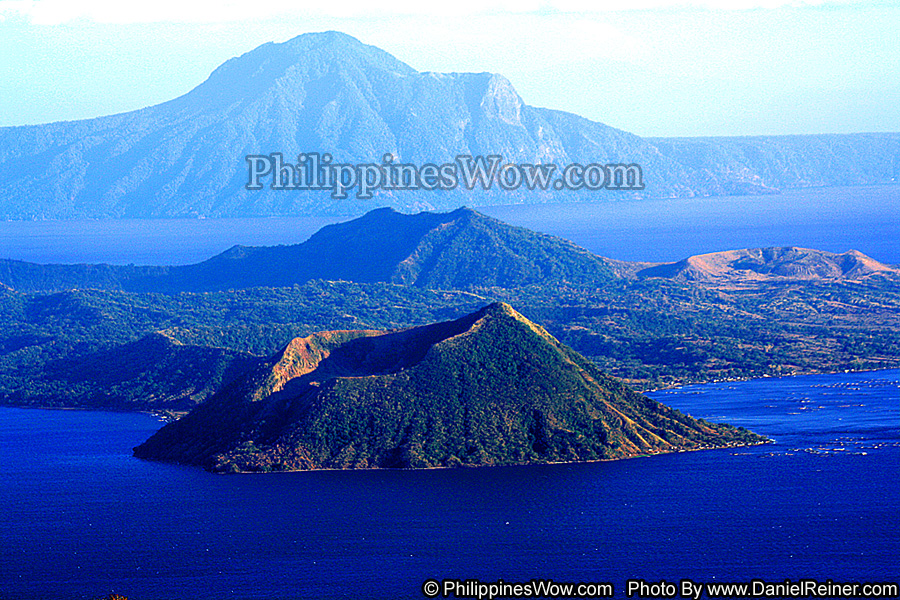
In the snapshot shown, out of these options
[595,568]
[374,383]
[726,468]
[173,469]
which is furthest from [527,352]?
[595,568]

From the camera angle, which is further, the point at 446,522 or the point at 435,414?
the point at 435,414

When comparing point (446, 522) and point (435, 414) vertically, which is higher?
point (435, 414)

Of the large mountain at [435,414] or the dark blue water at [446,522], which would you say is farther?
the large mountain at [435,414]

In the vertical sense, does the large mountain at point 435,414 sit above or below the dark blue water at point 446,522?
above

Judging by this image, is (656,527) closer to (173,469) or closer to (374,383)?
(374,383)
